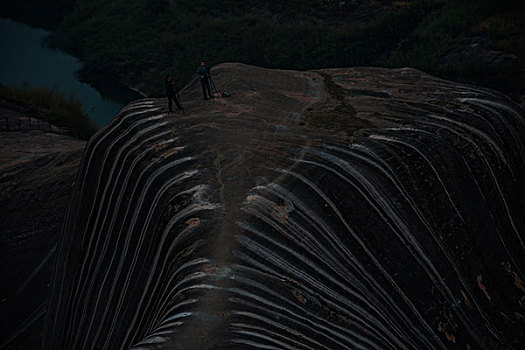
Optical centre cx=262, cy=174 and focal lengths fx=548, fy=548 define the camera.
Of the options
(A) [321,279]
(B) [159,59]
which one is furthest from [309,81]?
(B) [159,59]

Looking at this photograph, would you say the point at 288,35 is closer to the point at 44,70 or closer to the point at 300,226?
the point at 44,70

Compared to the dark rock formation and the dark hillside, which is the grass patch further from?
the dark hillside

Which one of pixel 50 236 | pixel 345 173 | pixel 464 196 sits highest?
pixel 345 173

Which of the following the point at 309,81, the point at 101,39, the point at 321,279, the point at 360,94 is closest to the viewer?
the point at 321,279

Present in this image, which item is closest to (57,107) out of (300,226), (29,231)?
(29,231)

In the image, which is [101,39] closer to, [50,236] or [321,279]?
[50,236]

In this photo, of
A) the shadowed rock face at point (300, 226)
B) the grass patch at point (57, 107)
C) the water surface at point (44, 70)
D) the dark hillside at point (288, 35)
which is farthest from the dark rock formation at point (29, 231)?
the dark hillside at point (288, 35)
